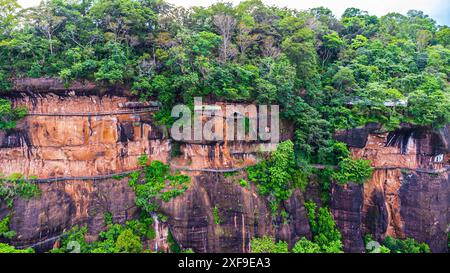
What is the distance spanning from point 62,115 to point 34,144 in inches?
85.3

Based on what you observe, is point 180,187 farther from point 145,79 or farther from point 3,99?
point 3,99

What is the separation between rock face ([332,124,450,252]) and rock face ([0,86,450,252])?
62 millimetres

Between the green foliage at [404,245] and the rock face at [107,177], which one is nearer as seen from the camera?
the rock face at [107,177]

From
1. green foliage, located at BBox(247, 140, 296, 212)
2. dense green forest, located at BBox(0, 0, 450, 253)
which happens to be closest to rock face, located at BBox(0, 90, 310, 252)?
green foliage, located at BBox(247, 140, 296, 212)

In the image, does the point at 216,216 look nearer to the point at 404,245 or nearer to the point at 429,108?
the point at 404,245

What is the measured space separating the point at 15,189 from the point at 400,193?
72.3 ft

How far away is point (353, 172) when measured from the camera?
1644 centimetres

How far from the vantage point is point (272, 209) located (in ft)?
49.9

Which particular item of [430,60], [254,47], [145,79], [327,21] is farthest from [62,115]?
[430,60]

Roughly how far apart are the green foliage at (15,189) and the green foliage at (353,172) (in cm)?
1693

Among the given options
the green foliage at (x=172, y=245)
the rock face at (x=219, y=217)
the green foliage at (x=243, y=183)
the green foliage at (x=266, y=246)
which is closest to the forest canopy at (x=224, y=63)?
the green foliage at (x=243, y=183)

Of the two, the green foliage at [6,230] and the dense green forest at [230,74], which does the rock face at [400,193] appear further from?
the green foliage at [6,230]

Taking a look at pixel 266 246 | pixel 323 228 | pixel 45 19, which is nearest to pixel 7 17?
pixel 45 19

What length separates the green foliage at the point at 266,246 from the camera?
48.0ft
